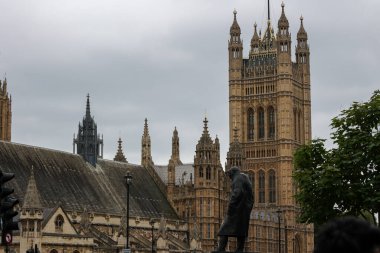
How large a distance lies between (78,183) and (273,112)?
199ft

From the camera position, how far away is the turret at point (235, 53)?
132875mm

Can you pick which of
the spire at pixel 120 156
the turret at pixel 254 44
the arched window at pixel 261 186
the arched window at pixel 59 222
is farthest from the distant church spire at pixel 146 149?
the turret at pixel 254 44

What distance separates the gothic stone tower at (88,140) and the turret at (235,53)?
5265 centimetres

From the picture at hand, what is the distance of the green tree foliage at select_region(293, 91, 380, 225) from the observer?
38.5m

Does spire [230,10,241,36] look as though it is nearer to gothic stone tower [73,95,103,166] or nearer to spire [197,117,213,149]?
spire [197,117,213,149]

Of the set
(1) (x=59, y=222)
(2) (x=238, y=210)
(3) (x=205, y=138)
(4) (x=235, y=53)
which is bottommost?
(2) (x=238, y=210)

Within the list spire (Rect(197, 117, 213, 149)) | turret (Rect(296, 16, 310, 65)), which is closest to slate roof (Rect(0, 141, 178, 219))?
spire (Rect(197, 117, 213, 149))

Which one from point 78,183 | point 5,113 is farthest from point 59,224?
point 5,113

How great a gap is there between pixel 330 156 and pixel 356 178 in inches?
114

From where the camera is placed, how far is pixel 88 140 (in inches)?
3187

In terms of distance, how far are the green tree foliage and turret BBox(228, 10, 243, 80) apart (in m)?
90.5

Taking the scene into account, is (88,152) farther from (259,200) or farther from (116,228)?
(259,200)

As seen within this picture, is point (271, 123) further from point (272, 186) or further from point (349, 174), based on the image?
point (349, 174)

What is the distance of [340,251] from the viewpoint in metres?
4.61
